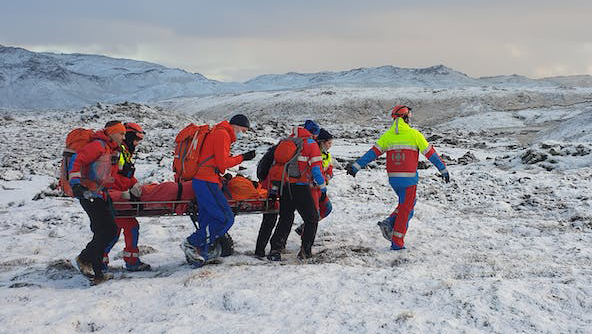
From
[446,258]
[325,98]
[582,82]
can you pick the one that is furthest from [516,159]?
[582,82]

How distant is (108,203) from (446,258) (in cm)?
424

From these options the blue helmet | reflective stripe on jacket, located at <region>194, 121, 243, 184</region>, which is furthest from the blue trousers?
the blue helmet

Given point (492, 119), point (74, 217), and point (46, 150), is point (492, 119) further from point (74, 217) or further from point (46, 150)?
point (74, 217)

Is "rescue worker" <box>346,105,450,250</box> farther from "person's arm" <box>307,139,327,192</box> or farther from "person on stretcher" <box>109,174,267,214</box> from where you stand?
"person on stretcher" <box>109,174,267,214</box>

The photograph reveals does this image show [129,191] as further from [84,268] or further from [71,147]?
[84,268]

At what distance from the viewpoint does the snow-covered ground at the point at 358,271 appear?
439 centimetres

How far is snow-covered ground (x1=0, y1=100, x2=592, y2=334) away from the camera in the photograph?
Result: 4.39 metres

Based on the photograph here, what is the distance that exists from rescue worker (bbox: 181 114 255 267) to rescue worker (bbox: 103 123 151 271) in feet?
2.27

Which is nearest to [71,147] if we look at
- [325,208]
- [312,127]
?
[312,127]

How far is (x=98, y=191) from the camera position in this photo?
18.6ft

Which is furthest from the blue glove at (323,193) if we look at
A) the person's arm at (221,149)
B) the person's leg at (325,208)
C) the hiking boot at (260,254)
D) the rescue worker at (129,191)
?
the rescue worker at (129,191)

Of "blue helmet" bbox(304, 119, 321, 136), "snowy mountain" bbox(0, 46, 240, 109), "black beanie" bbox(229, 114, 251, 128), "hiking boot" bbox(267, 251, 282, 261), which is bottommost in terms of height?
"hiking boot" bbox(267, 251, 282, 261)

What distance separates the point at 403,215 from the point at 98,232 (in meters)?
4.02

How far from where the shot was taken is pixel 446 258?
651cm
